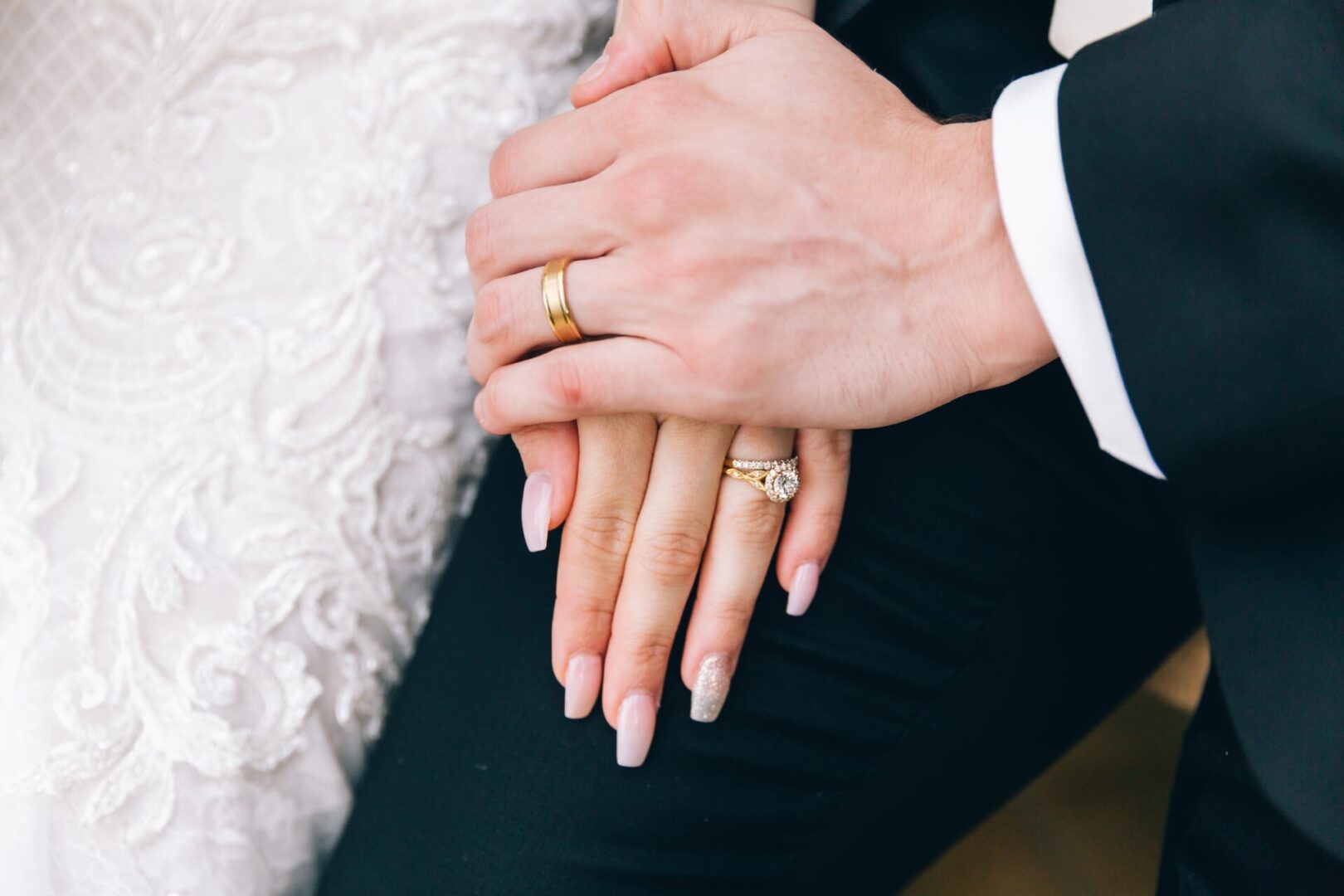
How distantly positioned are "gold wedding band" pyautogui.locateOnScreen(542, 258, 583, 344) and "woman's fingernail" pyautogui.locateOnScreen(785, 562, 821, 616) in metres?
0.24

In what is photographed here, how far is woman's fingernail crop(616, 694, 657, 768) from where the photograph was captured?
0.67m

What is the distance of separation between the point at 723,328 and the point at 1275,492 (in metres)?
0.32

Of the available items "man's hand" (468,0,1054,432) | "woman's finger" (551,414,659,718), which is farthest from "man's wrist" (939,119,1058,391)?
"woman's finger" (551,414,659,718)

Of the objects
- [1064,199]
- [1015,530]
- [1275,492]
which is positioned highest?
[1064,199]

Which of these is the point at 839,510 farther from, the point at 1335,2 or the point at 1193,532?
the point at 1335,2

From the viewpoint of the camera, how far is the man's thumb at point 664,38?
697 mm

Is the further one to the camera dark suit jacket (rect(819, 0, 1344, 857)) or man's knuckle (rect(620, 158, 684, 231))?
man's knuckle (rect(620, 158, 684, 231))

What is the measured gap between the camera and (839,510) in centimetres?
70

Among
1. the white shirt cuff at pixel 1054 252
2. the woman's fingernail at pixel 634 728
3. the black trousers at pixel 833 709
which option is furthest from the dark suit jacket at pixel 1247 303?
the woman's fingernail at pixel 634 728

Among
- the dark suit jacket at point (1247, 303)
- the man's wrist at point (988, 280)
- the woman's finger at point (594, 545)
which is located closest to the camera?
the dark suit jacket at point (1247, 303)

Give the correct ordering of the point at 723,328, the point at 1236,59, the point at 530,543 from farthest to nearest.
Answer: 1. the point at 530,543
2. the point at 723,328
3. the point at 1236,59

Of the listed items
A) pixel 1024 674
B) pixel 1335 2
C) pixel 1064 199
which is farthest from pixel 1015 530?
pixel 1335 2

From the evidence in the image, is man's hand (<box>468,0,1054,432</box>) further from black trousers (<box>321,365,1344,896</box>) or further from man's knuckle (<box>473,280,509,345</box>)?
black trousers (<box>321,365,1344,896</box>)

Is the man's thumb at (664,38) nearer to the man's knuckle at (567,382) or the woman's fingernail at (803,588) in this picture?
the man's knuckle at (567,382)
